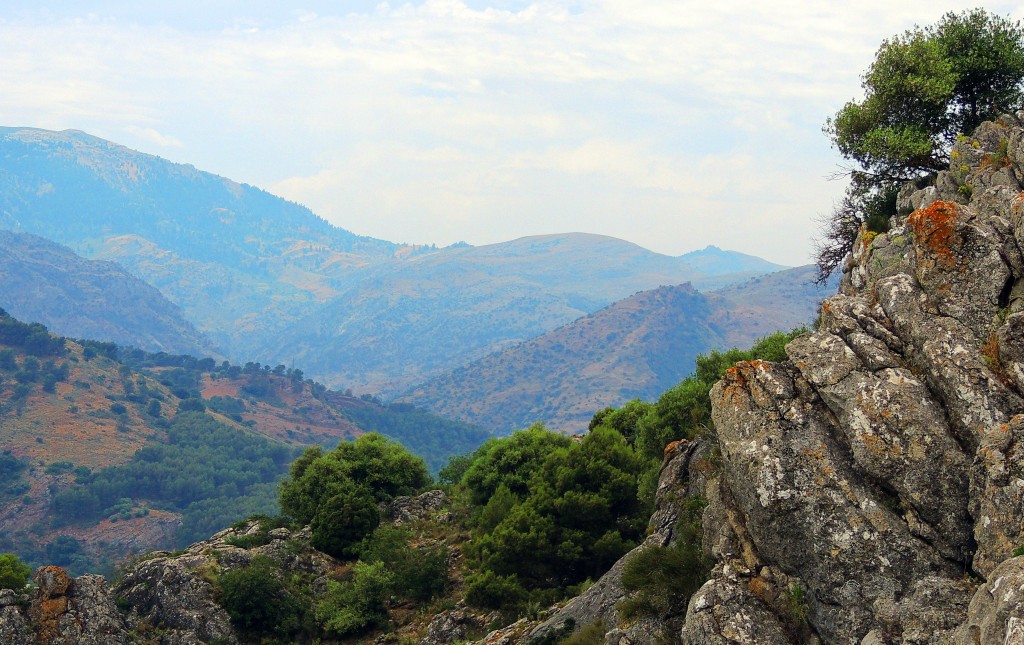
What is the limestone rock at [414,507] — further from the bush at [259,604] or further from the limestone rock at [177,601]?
the limestone rock at [177,601]

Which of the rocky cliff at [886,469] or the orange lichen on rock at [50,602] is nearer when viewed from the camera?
the rocky cliff at [886,469]

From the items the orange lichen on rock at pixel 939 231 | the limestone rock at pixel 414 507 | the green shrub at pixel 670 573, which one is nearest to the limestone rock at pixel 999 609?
the green shrub at pixel 670 573

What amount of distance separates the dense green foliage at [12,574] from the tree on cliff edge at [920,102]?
4120 cm

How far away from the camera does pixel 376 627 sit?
42.4 meters

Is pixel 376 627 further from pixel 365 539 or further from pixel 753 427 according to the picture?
pixel 753 427

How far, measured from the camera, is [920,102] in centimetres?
3584

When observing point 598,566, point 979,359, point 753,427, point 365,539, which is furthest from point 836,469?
point 365,539

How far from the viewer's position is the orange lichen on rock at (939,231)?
20656 mm

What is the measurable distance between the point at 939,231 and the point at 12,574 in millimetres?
42380

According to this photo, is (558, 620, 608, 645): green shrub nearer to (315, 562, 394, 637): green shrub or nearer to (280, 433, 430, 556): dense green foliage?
(315, 562, 394, 637): green shrub

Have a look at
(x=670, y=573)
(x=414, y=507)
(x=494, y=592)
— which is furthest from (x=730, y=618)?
(x=414, y=507)

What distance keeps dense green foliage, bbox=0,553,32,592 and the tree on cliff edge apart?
135 ft

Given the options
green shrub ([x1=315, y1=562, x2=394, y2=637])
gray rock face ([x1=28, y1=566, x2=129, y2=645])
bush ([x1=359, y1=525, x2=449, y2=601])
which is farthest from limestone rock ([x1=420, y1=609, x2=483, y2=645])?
gray rock face ([x1=28, y1=566, x2=129, y2=645])

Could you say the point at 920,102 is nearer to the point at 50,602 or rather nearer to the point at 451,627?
the point at 451,627
